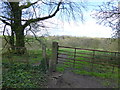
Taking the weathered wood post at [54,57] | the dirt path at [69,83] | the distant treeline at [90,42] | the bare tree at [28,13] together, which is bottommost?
the dirt path at [69,83]

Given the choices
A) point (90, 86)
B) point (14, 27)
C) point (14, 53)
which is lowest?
point (90, 86)

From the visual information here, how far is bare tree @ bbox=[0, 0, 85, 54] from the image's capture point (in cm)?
388

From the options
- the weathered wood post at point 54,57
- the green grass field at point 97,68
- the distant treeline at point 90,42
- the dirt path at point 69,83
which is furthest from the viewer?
the weathered wood post at point 54,57

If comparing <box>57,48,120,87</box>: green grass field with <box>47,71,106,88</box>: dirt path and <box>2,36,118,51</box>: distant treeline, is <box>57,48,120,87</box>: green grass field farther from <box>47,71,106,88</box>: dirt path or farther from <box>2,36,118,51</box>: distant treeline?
<box>47,71,106,88</box>: dirt path

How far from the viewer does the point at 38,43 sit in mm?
4402

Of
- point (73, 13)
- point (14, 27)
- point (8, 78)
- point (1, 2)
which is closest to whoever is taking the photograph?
point (8, 78)

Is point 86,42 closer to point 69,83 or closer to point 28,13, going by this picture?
point 69,83

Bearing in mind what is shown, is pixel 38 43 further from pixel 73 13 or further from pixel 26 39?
pixel 73 13

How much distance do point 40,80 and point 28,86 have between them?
50cm

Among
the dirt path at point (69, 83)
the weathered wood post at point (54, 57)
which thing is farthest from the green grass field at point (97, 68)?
the dirt path at point (69, 83)

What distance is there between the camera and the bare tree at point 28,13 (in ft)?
12.7

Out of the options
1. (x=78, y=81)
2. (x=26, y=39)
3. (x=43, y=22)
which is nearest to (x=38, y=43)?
(x=26, y=39)

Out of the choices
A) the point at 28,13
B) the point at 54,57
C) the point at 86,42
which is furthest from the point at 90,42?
the point at 28,13

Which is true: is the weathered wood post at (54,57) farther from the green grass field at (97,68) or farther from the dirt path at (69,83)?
the dirt path at (69,83)
